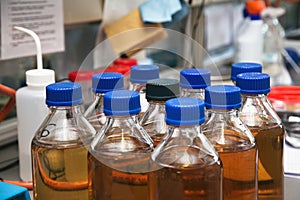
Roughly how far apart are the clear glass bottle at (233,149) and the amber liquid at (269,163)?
8 centimetres

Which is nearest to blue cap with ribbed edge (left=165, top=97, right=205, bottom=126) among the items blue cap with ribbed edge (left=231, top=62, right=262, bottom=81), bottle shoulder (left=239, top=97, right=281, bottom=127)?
bottle shoulder (left=239, top=97, right=281, bottom=127)

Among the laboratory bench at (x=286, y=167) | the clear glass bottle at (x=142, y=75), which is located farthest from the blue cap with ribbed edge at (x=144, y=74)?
the laboratory bench at (x=286, y=167)

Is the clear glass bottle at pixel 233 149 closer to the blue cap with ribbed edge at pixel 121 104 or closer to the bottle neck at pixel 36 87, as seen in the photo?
the blue cap with ribbed edge at pixel 121 104

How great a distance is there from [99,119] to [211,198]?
0.29 meters

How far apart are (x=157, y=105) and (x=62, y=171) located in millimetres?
207

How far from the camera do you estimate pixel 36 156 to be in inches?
35.0

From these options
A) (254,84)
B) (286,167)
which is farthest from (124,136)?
(286,167)

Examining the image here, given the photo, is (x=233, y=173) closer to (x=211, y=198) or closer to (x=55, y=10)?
(x=211, y=198)

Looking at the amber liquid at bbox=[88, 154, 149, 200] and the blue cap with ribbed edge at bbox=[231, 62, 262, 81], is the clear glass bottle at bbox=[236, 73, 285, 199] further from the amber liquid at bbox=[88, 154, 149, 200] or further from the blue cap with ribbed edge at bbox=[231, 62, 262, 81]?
the amber liquid at bbox=[88, 154, 149, 200]

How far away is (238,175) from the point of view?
81 cm

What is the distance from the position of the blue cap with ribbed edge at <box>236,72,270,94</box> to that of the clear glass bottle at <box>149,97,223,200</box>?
6.5 inches

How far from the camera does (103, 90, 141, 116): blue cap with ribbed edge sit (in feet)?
2.44

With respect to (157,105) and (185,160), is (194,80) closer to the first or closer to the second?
(157,105)

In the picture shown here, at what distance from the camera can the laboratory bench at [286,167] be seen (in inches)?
40.1
